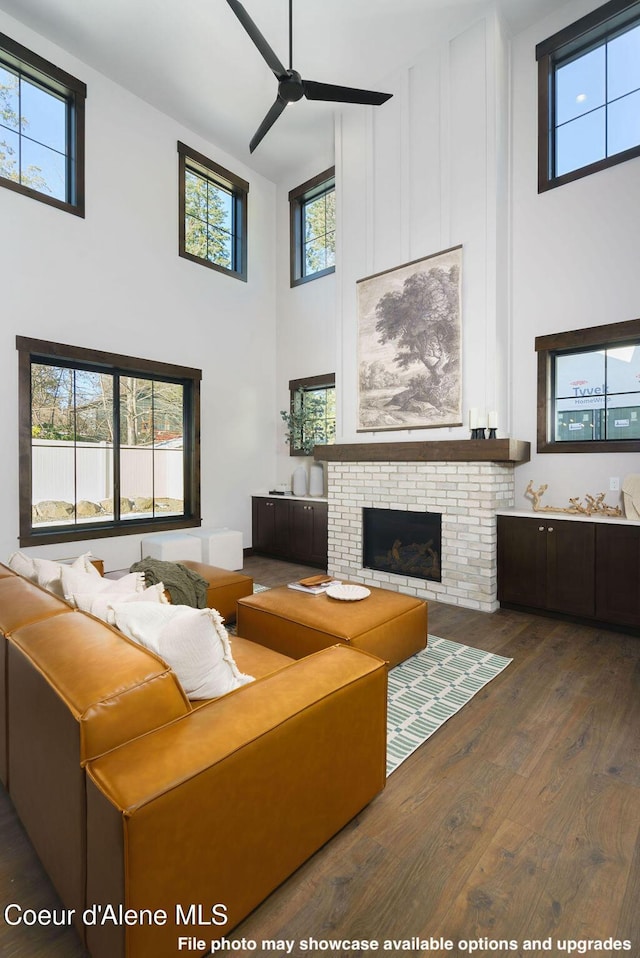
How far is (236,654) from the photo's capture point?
2.08 metres

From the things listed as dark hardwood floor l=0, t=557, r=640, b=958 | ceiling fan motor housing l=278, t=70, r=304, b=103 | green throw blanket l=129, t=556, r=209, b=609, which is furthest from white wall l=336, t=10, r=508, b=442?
dark hardwood floor l=0, t=557, r=640, b=958

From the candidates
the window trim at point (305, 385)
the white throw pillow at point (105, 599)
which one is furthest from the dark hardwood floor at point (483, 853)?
the window trim at point (305, 385)

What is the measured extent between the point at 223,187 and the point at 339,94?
3.16m

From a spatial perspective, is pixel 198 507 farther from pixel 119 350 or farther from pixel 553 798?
pixel 553 798

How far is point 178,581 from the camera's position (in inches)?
118

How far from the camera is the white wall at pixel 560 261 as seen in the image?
3.78 metres

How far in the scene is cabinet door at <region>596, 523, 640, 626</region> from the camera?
3.34 metres

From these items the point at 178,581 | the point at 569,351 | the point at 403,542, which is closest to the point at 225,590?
the point at 178,581

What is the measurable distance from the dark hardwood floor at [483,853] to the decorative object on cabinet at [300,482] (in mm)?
4007

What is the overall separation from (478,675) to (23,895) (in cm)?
230

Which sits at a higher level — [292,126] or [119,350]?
[292,126]

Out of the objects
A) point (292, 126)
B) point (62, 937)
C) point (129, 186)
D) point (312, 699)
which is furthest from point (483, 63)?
point (62, 937)

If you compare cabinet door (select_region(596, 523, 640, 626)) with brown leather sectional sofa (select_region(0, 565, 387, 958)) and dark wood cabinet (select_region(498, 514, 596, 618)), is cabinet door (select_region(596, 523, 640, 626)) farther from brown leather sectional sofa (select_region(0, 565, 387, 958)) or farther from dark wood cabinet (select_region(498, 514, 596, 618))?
brown leather sectional sofa (select_region(0, 565, 387, 958))

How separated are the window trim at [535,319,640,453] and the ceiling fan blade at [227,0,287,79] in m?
2.97
